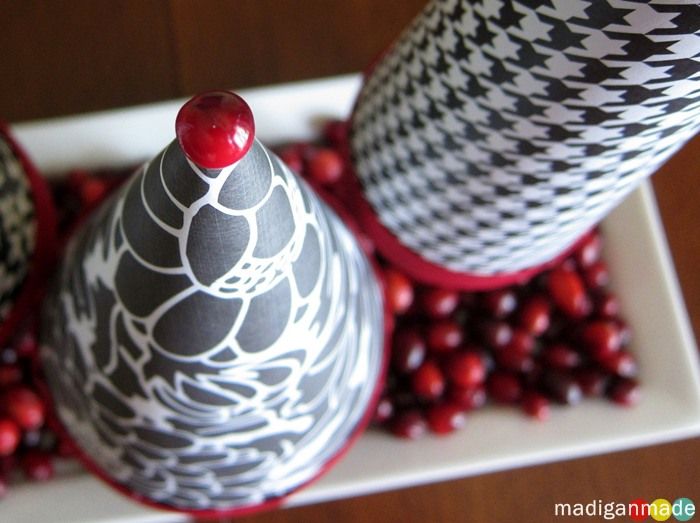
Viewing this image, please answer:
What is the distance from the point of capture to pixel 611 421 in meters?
0.36

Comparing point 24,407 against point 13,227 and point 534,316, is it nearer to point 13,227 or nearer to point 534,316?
point 13,227

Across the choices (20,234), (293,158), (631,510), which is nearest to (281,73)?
(293,158)

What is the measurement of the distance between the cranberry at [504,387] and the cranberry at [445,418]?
0.02 m

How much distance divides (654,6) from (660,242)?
227 millimetres

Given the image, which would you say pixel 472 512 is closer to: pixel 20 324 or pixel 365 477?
pixel 365 477

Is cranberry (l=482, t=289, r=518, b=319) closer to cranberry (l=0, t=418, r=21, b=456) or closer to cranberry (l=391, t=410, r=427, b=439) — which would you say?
cranberry (l=391, t=410, r=427, b=439)

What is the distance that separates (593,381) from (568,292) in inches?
1.7

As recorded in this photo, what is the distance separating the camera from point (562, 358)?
14.4 inches

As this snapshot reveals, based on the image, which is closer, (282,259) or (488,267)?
(282,259)

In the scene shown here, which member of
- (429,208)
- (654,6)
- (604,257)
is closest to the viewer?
(654,6)

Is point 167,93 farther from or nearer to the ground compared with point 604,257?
farther from the ground

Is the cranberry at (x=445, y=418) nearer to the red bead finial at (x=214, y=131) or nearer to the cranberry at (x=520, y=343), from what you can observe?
the cranberry at (x=520, y=343)

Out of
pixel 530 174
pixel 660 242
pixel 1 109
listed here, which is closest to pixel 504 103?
pixel 530 174

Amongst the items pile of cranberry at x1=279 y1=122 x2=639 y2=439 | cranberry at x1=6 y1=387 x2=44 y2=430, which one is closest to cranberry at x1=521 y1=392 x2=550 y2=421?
pile of cranberry at x1=279 y1=122 x2=639 y2=439
